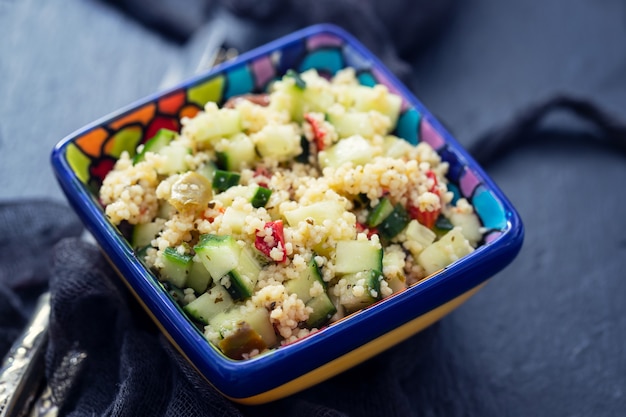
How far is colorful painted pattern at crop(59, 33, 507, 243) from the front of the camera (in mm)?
1011

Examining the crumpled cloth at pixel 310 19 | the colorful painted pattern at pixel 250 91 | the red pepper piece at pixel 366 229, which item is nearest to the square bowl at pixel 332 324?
the colorful painted pattern at pixel 250 91

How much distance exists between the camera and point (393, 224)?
3.07ft

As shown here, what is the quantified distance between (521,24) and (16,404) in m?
1.35

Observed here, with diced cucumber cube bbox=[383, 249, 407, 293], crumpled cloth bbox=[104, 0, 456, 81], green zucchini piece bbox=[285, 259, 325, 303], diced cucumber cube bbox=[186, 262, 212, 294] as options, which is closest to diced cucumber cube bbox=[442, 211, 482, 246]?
diced cucumber cube bbox=[383, 249, 407, 293]

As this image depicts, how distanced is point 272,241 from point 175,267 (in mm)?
120

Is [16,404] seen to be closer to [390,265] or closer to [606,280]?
[390,265]

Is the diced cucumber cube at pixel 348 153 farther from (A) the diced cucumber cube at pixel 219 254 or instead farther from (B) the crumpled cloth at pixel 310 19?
(B) the crumpled cloth at pixel 310 19

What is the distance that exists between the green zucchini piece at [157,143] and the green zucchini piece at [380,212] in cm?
29

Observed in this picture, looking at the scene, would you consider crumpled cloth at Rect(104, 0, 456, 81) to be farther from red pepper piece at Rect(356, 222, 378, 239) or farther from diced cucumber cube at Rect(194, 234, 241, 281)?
diced cucumber cube at Rect(194, 234, 241, 281)

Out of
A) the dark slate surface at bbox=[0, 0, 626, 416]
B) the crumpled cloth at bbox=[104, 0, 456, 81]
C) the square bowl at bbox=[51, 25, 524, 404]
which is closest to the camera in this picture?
the square bowl at bbox=[51, 25, 524, 404]

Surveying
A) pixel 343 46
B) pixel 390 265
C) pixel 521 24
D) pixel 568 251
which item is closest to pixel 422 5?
pixel 521 24

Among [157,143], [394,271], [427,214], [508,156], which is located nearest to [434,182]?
[427,214]

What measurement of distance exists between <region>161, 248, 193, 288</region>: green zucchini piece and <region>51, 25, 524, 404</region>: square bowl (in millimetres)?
21

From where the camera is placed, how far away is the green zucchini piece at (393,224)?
0.94 meters
